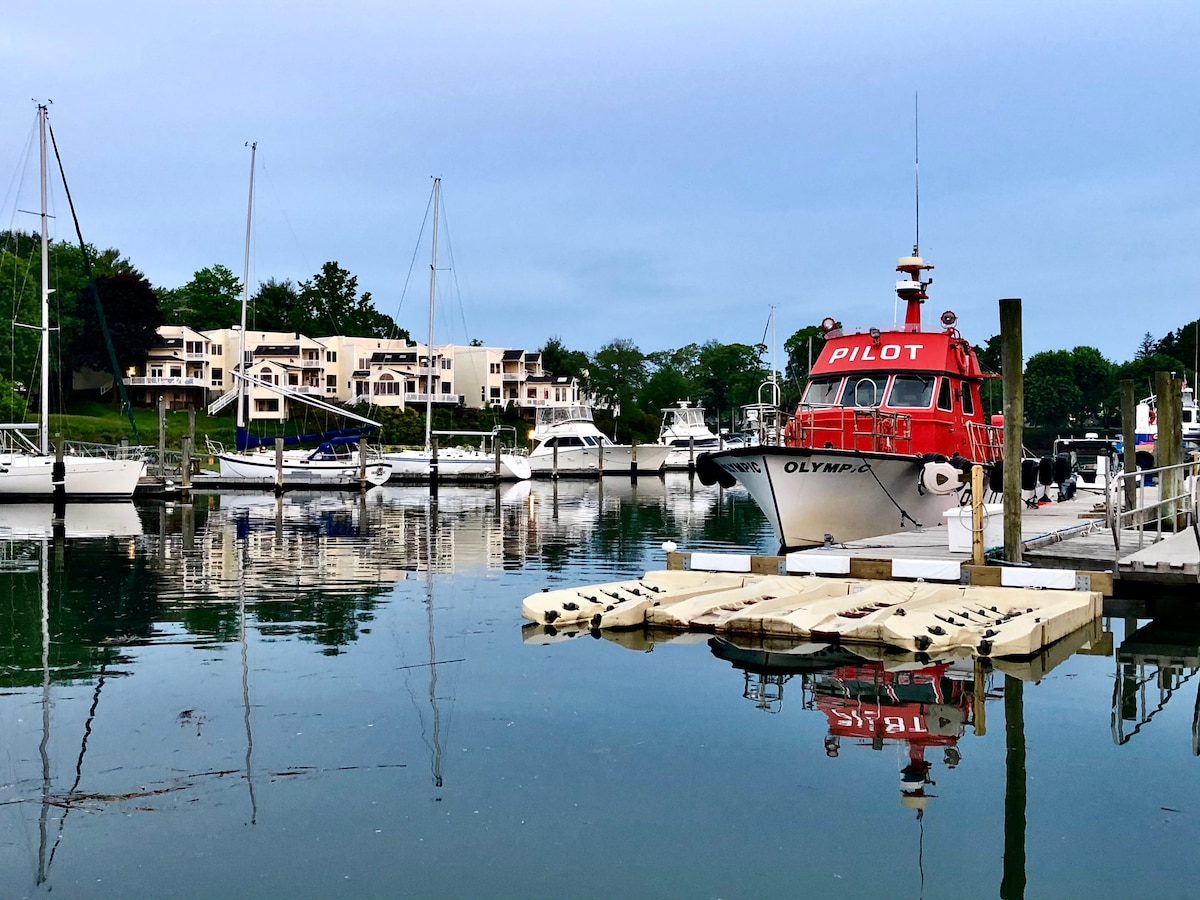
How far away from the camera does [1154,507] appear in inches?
785

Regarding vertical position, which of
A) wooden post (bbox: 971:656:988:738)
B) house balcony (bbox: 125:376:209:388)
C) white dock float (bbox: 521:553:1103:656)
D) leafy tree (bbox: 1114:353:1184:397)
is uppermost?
leafy tree (bbox: 1114:353:1184:397)

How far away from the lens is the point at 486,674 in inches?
531

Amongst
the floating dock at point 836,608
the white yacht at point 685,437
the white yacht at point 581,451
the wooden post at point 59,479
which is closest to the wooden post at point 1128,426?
the floating dock at point 836,608

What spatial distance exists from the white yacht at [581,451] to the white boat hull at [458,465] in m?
8.79

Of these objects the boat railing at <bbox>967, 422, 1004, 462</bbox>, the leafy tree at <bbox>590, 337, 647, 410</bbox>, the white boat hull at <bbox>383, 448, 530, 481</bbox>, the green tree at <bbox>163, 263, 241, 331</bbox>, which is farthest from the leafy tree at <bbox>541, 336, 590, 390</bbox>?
the boat railing at <bbox>967, 422, 1004, 462</bbox>

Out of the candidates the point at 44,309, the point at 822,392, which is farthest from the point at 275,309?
the point at 822,392

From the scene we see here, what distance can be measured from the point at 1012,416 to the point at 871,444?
9445 mm

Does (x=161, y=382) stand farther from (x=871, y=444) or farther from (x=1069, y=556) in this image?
(x=1069, y=556)

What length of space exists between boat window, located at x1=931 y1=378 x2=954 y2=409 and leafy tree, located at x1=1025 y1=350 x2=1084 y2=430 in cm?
12940

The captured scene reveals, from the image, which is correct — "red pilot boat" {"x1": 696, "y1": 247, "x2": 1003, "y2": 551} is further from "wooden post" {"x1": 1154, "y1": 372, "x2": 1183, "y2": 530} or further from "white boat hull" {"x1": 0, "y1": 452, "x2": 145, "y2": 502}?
"white boat hull" {"x1": 0, "y1": 452, "x2": 145, "y2": 502}

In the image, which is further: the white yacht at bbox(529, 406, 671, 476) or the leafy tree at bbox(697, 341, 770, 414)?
the leafy tree at bbox(697, 341, 770, 414)

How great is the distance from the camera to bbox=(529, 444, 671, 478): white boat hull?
78062 millimetres

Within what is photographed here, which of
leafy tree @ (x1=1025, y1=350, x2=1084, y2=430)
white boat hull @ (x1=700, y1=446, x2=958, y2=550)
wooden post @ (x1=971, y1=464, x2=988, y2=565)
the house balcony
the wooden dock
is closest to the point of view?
the wooden dock

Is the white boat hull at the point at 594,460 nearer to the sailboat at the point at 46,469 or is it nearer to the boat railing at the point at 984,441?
the sailboat at the point at 46,469
